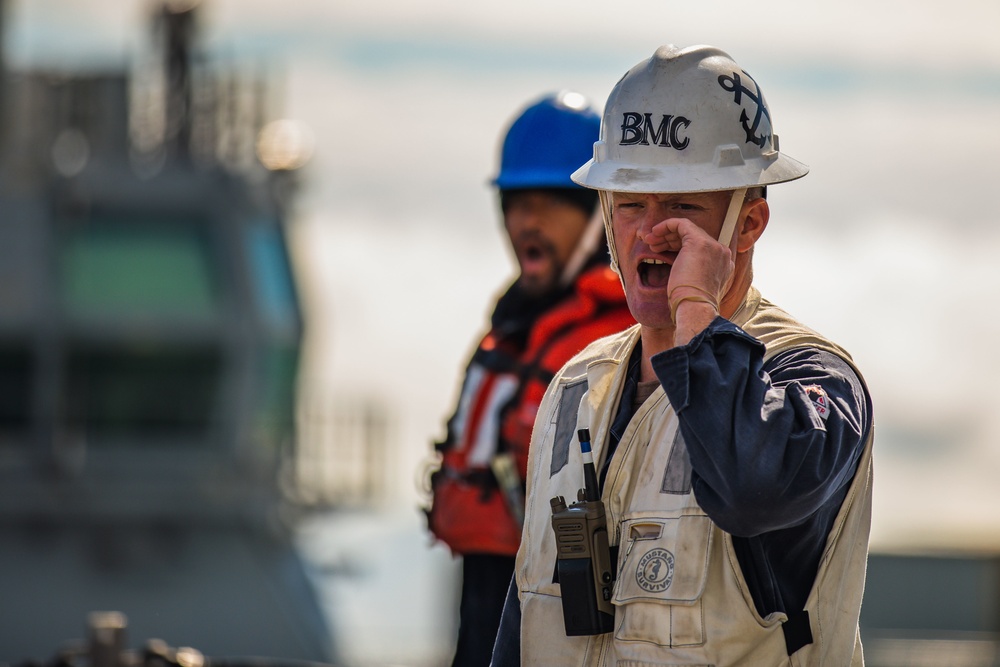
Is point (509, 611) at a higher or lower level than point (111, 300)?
higher

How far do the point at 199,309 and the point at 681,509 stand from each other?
16.7m

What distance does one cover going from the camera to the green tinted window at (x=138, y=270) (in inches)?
749

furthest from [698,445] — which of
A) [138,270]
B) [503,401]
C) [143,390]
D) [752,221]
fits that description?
[138,270]

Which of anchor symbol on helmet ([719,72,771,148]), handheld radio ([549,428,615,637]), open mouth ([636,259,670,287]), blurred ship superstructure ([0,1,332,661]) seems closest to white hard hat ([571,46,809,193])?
anchor symbol on helmet ([719,72,771,148])

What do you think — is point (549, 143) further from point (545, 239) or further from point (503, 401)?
point (503, 401)

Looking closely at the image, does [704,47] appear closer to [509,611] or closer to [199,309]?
[509,611]

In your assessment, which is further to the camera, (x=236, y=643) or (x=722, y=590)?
(x=236, y=643)

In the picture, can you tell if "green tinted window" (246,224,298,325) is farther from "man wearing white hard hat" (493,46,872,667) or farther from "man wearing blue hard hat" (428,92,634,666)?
"man wearing white hard hat" (493,46,872,667)

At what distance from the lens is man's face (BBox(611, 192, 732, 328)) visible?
9.57 feet

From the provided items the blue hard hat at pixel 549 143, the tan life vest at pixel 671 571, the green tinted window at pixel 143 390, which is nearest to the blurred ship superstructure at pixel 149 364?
the green tinted window at pixel 143 390

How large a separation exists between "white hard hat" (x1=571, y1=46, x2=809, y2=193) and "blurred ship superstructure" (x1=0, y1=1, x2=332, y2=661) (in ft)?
52.5

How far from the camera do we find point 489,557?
4473 millimetres

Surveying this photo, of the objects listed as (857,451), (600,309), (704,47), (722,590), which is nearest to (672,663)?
(722,590)

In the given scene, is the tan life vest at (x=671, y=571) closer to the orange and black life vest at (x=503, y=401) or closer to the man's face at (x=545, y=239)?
the orange and black life vest at (x=503, y=401)
